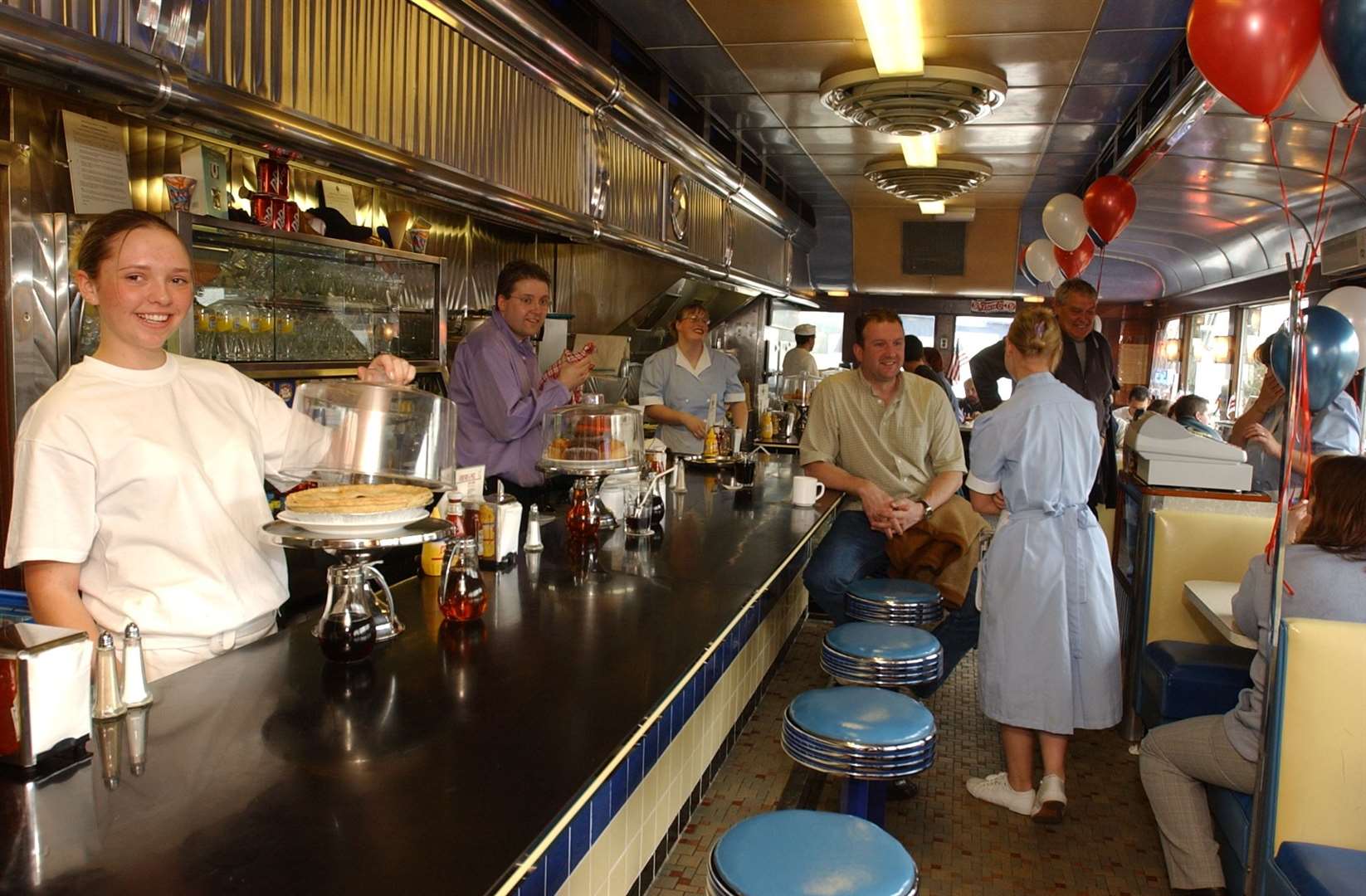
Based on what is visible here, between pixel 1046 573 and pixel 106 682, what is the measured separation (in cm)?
286

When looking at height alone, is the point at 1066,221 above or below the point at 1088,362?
above

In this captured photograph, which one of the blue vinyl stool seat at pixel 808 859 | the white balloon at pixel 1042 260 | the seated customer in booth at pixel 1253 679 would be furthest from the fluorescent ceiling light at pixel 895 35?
the white balloon at pixel 1042 260

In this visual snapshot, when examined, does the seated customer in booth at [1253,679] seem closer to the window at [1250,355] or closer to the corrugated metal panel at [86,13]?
the corrugated metal panel at [86,13]

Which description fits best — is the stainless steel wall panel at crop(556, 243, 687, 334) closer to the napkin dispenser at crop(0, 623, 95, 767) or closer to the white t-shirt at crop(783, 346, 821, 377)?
the white t-shirt at crop(783, 346, 821, 377)

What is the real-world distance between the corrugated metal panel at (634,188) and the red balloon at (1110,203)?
2722mm

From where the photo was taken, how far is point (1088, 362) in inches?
227

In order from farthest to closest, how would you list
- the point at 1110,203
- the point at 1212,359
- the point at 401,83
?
the point at 1212,359 → the point at 1110,203 → the point at 401,83

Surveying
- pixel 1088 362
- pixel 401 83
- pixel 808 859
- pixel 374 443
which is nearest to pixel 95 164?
pixel 401 83

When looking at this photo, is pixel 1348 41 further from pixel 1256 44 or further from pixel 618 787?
pixel 618 787

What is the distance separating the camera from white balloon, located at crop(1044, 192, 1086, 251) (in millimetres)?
7145

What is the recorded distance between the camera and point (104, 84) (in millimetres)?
2215

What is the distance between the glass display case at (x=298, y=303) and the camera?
4.13m

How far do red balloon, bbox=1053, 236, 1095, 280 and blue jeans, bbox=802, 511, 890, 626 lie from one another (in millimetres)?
4896

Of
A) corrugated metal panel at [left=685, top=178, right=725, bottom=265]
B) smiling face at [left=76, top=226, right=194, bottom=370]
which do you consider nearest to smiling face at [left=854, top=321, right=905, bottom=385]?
corrugated metal panel at [left=685, top=178, right=725, bottom=265]
